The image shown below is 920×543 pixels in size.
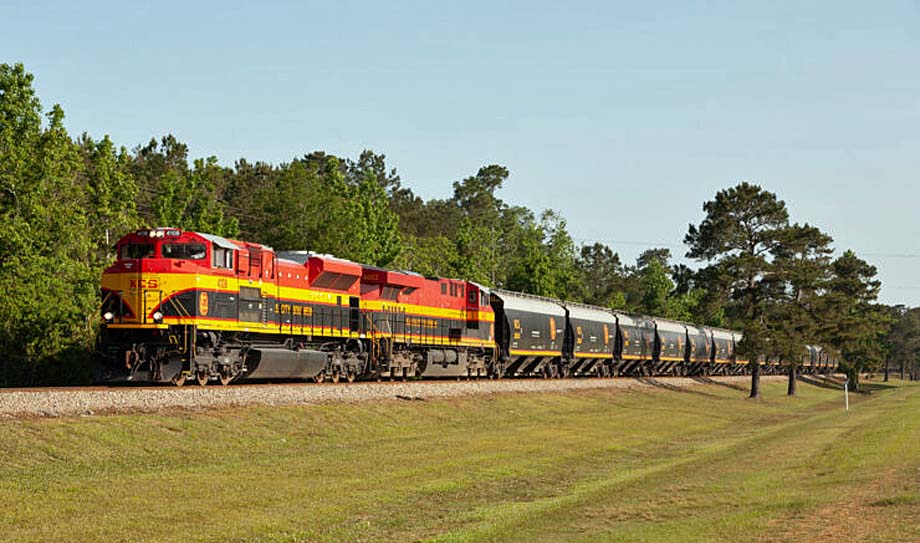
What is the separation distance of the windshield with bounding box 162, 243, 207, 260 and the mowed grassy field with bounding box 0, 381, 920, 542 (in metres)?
4.89

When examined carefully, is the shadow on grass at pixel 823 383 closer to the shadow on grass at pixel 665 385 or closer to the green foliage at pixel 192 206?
the shadow on grass at pixel 665 385

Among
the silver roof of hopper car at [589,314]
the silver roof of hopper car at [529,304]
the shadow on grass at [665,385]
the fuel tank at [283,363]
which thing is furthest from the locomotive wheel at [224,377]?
the shadow on grass at [665,385]

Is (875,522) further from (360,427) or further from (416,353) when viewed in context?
(416,353)

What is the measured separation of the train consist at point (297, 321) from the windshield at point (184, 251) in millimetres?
29

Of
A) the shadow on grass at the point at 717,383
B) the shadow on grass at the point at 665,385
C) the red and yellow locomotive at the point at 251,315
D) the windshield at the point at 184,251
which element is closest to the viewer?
the red and yellow locomotive at the point at 251,315

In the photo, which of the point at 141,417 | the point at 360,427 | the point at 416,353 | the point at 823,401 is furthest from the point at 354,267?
the point at 823,401

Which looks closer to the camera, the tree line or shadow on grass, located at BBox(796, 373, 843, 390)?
the tree line

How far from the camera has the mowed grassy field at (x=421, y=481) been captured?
53.7ft

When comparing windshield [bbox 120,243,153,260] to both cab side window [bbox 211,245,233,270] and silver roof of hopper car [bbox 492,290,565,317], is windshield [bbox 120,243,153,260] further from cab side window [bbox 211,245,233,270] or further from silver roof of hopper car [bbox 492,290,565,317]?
silver roof of hopper car [bbox 492,290,565,317]

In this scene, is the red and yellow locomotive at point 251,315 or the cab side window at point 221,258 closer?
the red and yellow locomotive at point 251,315

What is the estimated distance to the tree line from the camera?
40688mm

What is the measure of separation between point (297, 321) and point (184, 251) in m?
6.25

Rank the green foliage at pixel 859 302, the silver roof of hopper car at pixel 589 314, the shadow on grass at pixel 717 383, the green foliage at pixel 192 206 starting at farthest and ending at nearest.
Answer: the green foliage at pixel 859 302, the shadow on grass at pixel 717 383, the silver roof of hopper car at pixel 589 314, the green foliage at pixel 192 206

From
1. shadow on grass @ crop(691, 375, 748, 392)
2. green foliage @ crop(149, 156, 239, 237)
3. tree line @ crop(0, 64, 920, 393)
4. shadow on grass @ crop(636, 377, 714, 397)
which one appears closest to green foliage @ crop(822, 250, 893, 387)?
tree line @ crop(0, 64, 920, 393)
